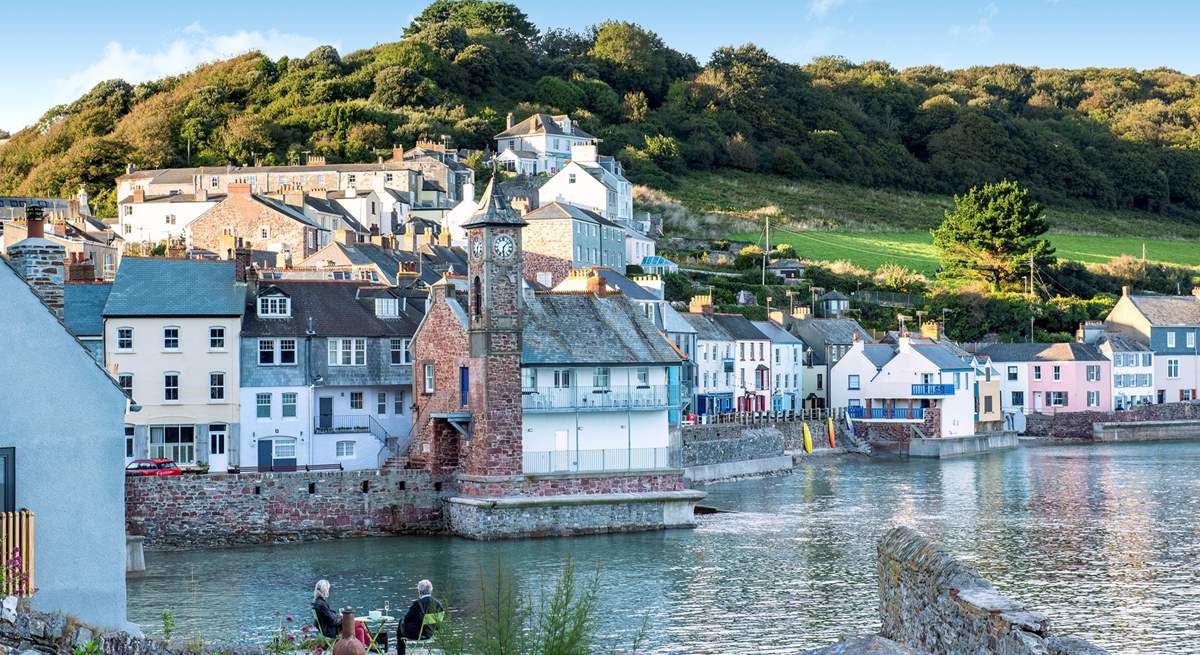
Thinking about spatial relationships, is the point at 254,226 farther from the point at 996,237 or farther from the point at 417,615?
the point at 417,615

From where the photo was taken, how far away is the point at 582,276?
2287 inches

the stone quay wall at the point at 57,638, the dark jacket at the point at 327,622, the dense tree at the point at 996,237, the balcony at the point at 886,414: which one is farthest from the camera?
the dense tree at the point at 996,237

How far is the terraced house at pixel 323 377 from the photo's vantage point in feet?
161

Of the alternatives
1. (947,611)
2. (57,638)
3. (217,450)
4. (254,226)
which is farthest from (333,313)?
(947,611)

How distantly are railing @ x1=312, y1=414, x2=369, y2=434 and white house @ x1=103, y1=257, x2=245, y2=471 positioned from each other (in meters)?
2.90

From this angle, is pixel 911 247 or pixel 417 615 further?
pixel 911 247

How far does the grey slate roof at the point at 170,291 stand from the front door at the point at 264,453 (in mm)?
4180

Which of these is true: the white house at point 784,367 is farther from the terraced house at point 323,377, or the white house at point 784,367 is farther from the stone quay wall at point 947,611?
the stone quay wall at point 947,611

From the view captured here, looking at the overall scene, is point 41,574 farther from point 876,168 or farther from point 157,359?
point 876,168

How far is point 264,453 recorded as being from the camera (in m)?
49.2

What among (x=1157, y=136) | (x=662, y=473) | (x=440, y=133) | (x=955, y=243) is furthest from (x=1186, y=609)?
(x=1157, y=136)

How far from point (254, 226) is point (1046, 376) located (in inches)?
1932

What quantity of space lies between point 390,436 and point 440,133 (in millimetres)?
83875

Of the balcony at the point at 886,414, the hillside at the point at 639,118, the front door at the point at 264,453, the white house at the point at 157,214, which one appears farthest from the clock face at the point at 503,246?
the hillside at the point at 639,118
